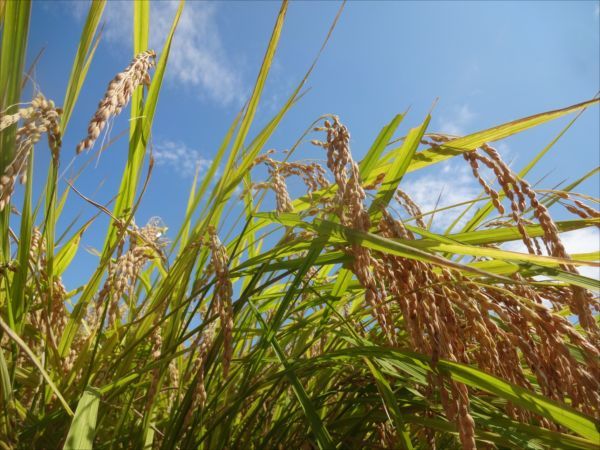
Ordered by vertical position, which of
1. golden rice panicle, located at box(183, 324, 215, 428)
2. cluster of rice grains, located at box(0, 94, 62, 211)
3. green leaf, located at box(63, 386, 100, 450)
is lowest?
green leaf, located at box(63, 386, 100, 450)

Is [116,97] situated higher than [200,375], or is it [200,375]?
[116,97]

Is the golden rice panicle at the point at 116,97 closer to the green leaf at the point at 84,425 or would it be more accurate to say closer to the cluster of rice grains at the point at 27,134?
the cluster of rice grains at the point at 27,134

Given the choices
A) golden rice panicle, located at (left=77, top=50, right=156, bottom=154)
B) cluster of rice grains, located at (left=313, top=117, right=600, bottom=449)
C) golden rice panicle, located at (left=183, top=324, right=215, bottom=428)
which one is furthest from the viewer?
golden rice panicle, located at (left=183, top=324, right=215, bottom=428)

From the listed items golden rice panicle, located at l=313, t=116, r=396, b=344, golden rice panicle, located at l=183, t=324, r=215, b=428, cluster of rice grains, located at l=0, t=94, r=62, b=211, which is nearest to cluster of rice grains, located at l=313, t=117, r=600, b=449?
golden rice panicle, located at l=313, t=116, r=396, b=344

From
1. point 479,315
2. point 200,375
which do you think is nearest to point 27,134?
point 200,375

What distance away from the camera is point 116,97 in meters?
0.75

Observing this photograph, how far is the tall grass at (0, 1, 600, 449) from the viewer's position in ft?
2.63

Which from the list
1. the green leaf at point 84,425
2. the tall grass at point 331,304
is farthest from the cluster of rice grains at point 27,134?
the green leaf at point 84,425

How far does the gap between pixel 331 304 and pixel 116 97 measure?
832 mm

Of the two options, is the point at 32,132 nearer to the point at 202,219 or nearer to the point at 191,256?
the point at 191,256

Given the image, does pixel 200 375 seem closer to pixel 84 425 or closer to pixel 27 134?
pixel 84 425

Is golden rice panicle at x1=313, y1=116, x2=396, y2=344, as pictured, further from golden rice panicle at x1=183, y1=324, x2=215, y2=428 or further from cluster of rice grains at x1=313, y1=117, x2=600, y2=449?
golden rice panicle at x1=183, y1=324, x2=215, y2=428

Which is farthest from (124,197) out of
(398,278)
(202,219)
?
(398,278)

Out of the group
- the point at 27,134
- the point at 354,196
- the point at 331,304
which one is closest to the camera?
the point at 27,134
